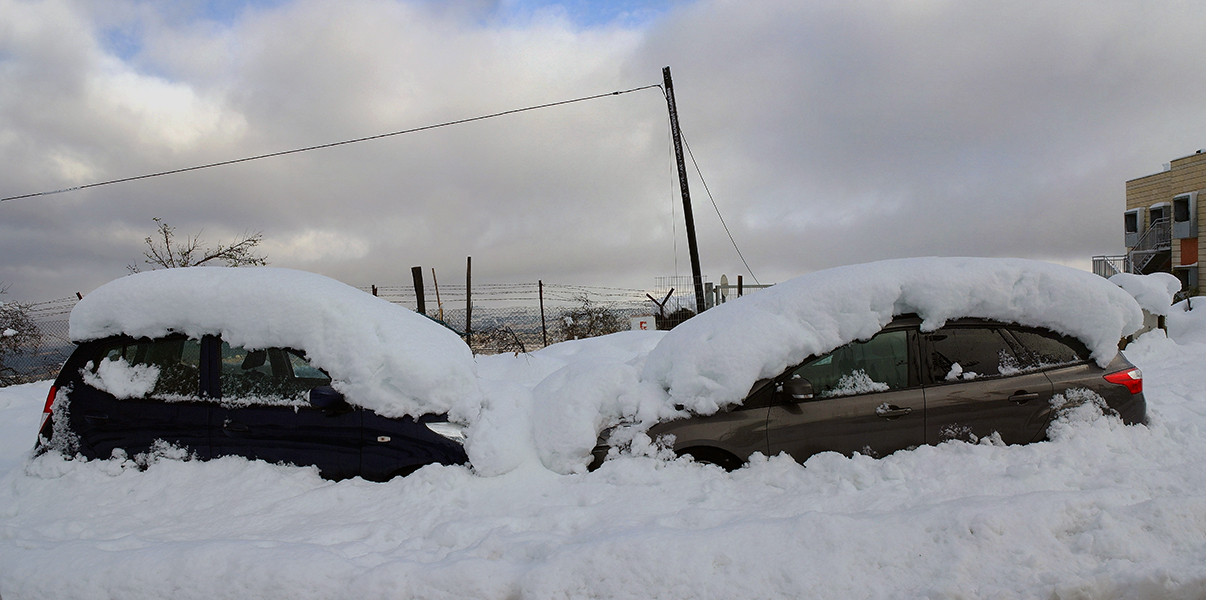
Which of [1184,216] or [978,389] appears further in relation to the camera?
[1184,216]

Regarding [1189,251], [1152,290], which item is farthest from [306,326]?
[1189,251]

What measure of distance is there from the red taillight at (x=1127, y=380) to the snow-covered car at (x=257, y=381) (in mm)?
4985

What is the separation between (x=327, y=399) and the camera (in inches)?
159

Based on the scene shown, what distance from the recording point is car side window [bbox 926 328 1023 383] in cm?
424

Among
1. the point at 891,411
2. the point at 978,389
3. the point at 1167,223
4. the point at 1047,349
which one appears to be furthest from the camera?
the point at 1167,223

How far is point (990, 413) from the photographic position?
13.7ft

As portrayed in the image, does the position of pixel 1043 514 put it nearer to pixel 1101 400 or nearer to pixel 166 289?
pixel 1101 400

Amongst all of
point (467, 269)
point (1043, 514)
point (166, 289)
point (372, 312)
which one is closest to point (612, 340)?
point (467, 269)

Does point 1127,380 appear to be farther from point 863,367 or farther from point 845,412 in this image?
point 845,412

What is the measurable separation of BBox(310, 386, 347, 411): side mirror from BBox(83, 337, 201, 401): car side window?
3.43 ft

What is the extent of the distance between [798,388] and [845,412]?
46 cm

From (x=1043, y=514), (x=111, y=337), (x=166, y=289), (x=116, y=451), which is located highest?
(x=166, y=289)

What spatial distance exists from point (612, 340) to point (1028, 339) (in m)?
7.43

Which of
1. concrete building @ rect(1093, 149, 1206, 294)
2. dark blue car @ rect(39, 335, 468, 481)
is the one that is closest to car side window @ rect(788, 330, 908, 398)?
dark blue car @ rect(39, 335, 468, 481)
